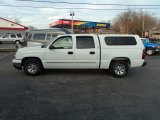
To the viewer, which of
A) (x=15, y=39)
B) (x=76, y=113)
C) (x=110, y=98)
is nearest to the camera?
(x=76, y=113)

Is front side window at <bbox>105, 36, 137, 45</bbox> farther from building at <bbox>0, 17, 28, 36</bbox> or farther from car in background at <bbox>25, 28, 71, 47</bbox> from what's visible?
building at <bbox>0, 17, 28, 36</bbox>

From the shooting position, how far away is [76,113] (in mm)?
4910

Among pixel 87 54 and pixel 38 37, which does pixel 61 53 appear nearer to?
pixel 87 54

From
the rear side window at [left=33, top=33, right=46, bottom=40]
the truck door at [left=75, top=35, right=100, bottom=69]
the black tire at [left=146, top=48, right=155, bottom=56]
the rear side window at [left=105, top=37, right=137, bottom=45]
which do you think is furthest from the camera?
the black tire at [left=146, top=48, right=155, bottom=56]

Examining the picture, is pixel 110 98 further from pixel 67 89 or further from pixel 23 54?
pixel 23 54

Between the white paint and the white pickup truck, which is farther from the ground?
the white paint

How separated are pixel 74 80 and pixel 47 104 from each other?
2.87m

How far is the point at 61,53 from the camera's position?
878 centimetres

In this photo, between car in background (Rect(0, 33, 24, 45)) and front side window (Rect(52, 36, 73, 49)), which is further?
car in background (Rect(0, 33, 24, 45))

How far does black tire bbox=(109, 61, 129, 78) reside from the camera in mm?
8875

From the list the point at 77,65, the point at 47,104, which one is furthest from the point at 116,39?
the point at 47,104

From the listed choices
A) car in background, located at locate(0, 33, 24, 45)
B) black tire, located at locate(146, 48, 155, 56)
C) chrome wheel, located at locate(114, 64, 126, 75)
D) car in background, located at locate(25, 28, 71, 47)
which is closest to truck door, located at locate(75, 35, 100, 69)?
chrome wheel, located at locate(114, 64, 126, 75)

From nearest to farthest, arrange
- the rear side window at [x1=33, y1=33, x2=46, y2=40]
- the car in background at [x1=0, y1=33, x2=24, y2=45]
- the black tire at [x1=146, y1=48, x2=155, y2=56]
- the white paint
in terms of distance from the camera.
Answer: the rear side window at [x1=33, y1=33, x2=46, y2=40], the black tire at [x1=146, y1=48, x2=155, y2=56], the car in background at [x1=0, y1=33, x2=24, y2=45], the white paint

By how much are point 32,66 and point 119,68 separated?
354 cm
